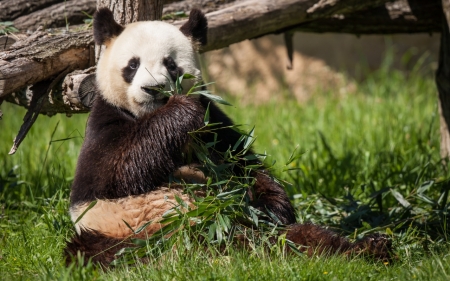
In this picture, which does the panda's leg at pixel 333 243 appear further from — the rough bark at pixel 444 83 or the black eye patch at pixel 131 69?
the rough bark at pixel 444 83

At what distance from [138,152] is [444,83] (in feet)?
11.1

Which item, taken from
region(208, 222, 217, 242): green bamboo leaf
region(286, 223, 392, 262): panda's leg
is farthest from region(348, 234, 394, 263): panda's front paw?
region(208, 222, 217, 242): green bamboo leaf

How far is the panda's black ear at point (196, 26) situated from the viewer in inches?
179

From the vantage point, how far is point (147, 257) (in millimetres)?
3662

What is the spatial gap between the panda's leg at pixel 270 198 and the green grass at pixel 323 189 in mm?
180

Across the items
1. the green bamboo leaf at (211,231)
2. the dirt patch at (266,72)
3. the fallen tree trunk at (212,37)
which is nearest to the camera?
the green bamboo leaf at (211,231)

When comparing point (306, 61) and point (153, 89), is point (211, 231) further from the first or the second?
point (306, 61)

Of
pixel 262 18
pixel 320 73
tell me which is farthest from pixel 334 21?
pixel 320 73

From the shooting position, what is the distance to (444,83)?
600 centimetres

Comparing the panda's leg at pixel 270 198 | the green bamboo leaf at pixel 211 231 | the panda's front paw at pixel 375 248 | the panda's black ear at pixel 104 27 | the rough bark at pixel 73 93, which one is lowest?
the panda's front paw at pixel 375 248

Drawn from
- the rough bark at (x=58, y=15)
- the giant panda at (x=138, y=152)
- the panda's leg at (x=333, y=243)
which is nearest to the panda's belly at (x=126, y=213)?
the giant panda at (x=138, y=152)

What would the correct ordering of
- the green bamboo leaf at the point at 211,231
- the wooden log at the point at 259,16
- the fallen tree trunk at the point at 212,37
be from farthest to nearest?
the wooden log at the point at 259,16, the fallen tree trunk at the point at 212,37, the green bamboo leaf at the point at 211,231

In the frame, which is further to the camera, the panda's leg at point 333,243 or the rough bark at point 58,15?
the rough bark at point 58,15

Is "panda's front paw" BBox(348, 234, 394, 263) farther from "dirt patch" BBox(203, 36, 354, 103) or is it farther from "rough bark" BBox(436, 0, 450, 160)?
"dirt patch" BBox(203, 36, 354, 103)
